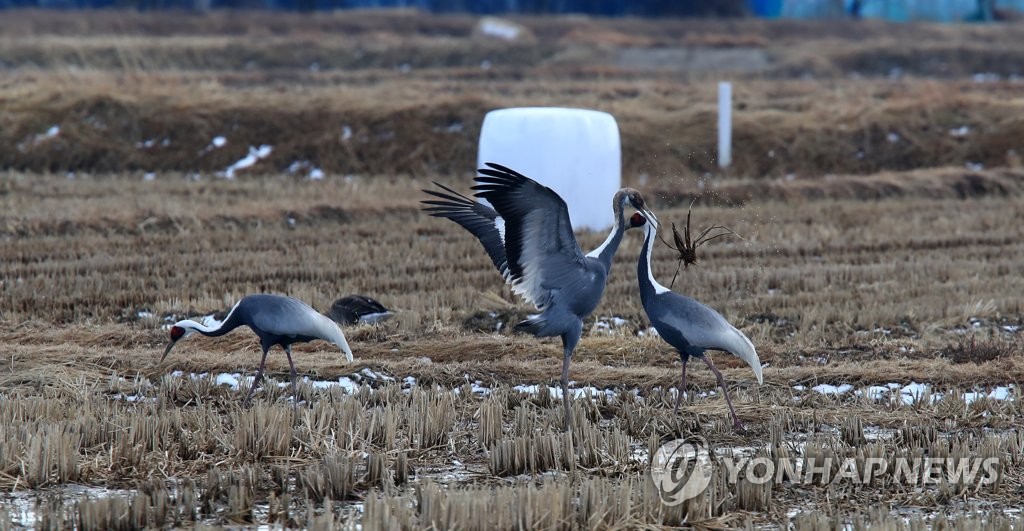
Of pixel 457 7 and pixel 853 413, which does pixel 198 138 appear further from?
pixel 457 7

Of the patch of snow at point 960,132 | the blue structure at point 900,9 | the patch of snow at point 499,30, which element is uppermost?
the blue structure at point 900,9

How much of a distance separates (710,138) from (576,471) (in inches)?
552

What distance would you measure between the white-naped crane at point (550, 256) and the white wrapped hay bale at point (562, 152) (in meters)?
6.14

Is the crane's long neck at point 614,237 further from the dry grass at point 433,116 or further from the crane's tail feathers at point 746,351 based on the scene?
the dry grass at point 433,116

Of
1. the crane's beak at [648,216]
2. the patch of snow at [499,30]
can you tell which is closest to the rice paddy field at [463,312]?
the crane's beak at [648,216]

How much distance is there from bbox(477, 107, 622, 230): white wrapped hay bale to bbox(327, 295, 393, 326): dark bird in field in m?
4.02

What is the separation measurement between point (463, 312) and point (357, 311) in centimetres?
80

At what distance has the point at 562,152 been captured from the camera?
13.0 m

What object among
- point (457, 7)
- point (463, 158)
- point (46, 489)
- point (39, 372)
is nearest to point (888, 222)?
point (463, 158)

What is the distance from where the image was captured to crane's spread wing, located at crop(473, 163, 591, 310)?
619 cm

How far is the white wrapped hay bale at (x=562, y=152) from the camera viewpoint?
42.3ft

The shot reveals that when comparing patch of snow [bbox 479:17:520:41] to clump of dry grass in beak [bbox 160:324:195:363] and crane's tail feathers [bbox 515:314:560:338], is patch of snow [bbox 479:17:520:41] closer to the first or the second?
clump of dry grass in beak [bbox 160:324:195:363]

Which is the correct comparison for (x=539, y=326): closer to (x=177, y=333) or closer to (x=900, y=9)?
(x=177, y=333)

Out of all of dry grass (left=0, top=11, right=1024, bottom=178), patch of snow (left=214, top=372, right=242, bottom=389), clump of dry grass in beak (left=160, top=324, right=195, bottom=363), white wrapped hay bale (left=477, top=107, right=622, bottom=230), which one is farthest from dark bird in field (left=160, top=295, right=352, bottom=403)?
dry grass (left=0, top=11, right=1024, bottom=178)
